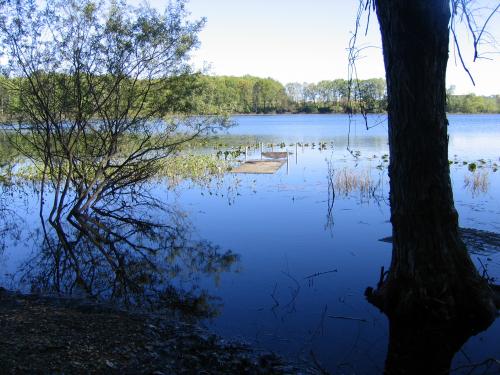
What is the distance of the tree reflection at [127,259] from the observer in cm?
796

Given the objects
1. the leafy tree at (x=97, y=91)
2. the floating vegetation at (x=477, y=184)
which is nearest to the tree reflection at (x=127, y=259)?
the leafy tree at (x=97, y=91)

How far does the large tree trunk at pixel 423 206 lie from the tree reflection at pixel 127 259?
290 centimetres

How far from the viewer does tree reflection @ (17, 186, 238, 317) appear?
796 cm

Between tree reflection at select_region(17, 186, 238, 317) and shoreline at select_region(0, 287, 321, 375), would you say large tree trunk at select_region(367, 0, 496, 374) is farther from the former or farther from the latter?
tree reflection at select_region(17, 186, 238, 317)

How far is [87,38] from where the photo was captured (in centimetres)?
1344

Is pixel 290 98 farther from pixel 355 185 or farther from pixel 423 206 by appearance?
pixel 423 206

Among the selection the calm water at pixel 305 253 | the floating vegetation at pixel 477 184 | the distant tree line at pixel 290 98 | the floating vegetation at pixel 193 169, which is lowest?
the calm water at pixel 305 253

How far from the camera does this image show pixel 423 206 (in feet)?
19.9

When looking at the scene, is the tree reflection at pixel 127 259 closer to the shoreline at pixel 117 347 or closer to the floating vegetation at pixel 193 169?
the shoreline at pixel 117 347

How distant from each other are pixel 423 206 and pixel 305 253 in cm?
434

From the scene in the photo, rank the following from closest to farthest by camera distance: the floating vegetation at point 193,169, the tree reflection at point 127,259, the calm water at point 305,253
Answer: the calm water at point 305,253
the tree reflection at point 127,259
the floating vegetation at point 193,169

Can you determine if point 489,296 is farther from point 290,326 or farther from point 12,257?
Result: point 12,257

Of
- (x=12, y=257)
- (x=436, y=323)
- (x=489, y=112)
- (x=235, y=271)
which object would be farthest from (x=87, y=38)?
(x=489, y=112)

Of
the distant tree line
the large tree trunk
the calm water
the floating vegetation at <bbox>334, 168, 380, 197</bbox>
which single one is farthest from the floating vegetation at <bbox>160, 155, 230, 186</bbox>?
the large tree trunk
